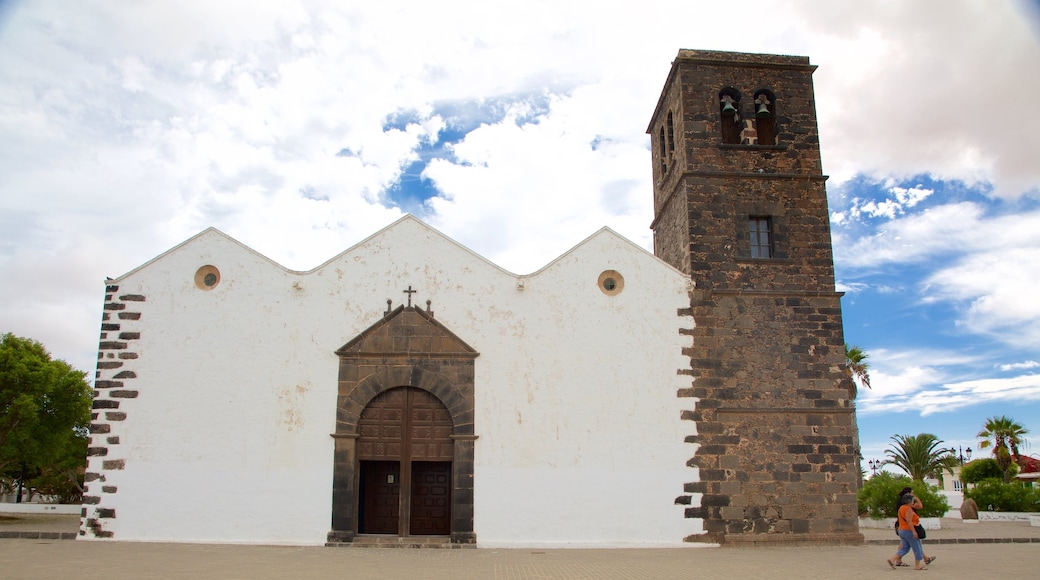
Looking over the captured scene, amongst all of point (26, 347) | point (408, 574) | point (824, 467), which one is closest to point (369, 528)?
point (408, 574)

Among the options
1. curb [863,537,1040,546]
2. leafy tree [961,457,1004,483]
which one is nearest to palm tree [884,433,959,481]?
leafy tree [961,457,1004,483]

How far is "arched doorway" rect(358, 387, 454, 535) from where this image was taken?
13289 mm

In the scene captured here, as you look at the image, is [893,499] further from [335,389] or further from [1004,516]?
[335,389]

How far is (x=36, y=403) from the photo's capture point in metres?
19.5

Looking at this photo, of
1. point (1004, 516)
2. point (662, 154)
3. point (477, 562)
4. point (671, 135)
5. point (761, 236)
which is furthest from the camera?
point (1004, 516)

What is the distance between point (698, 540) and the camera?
515 inches

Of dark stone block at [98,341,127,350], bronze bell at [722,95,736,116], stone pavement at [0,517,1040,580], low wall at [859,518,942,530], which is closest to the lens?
stone pavement at [0,517,1040,580]

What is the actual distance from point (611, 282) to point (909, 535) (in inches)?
258

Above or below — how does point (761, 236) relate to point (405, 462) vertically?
above

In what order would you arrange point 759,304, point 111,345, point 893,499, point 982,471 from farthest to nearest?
point 982,471, point 893,499, point 759,304, point 111,345

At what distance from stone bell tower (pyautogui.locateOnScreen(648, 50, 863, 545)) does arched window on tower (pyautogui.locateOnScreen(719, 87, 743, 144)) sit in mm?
25

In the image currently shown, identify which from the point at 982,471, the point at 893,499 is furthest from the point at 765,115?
the point at 982,471

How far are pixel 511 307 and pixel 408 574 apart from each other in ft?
19.4

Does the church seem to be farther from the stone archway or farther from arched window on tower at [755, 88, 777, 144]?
arched window on tower at [755, 88, 777, 144]
